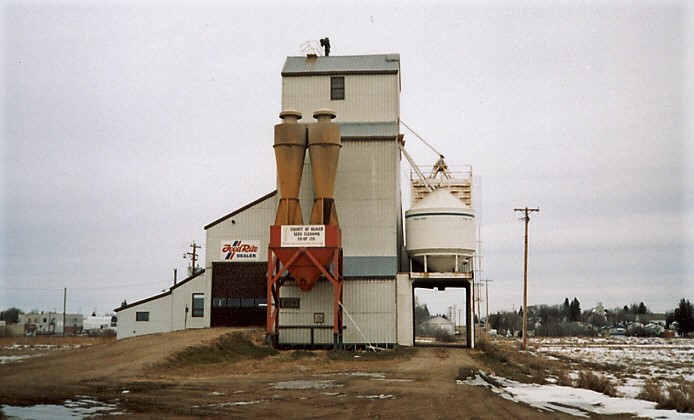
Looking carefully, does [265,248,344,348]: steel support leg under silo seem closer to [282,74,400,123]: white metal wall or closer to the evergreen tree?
[282,74,400,123]: white metal wall

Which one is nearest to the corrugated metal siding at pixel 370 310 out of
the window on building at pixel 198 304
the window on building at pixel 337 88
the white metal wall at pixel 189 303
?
the white metal wall at pixel 189 303

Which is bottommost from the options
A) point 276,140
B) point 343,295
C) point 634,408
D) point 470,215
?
point 634,408

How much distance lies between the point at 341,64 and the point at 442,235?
41.3 ft

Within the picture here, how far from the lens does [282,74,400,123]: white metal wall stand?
152 feet

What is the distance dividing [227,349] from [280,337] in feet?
25.1

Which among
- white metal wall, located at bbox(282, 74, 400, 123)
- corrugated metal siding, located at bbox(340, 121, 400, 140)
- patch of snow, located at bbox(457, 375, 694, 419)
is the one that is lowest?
patch of snow, located at bbox(457, 375, 694, 419)

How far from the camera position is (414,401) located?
19.8 meters

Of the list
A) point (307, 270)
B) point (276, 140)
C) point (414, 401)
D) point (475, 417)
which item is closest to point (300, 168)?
point (276, 140)

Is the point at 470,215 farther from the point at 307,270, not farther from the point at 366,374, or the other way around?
the point at 366,374

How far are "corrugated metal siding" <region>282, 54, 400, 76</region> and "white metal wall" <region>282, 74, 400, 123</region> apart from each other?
1.25ft

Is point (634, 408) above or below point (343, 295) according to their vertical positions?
below

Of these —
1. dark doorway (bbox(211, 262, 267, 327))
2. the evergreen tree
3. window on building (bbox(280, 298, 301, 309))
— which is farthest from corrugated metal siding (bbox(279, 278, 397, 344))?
the evergreen tree

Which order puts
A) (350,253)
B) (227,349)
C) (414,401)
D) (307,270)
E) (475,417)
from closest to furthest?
(475,417) → (414,401) → (227,349) → (307,270) → (350,253)

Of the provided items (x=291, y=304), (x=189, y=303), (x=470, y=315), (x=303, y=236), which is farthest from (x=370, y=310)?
(x=189, y=303)
